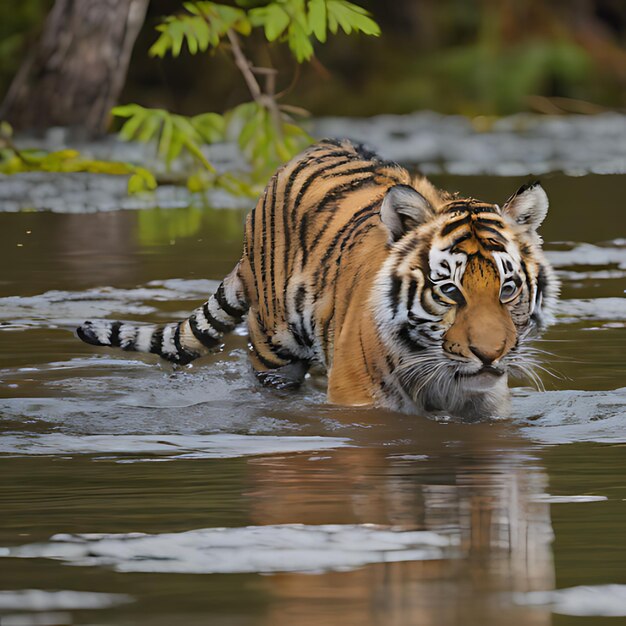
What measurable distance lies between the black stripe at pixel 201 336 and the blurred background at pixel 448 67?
14495mm

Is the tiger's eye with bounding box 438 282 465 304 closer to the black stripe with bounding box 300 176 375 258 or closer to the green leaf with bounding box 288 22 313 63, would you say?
the black stripe with bounding box 300 176 375 258

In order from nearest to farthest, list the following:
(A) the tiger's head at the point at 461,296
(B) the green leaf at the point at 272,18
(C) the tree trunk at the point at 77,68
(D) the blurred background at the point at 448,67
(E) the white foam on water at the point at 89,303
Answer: (A) the tiger's head at the point at 461,296, (E) the white foam on water at the point at 89,303, (B) the green leaf at the point at 272,18, (C) the tree trunk at the point at 77,68, (D) the blurred background at the point at 448,67

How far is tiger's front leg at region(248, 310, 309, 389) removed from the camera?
266 inches

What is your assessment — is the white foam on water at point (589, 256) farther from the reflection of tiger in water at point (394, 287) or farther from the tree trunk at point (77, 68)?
the tree trunk at point (77, 68)

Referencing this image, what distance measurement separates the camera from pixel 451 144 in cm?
1900

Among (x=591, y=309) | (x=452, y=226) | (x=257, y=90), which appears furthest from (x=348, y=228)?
(x=257, y=90)

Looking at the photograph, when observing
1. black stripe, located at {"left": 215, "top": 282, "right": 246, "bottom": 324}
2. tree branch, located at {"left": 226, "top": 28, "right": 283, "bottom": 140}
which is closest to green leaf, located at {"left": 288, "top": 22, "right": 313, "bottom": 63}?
tree branch, located at {"left": 226, "top": 28, "right": 283, "bottom": 140}

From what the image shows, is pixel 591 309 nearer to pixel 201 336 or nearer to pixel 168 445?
pixel 201 336

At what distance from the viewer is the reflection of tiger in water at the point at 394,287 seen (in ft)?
18.1

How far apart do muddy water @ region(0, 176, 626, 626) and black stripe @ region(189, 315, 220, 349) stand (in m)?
0.12

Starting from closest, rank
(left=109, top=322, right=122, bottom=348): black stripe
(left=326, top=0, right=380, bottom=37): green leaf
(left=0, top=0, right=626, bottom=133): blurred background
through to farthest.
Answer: (left=109, top=322, right=122, bottom=348): black stripe, (left=326, top=0, right=380, bottom=37): green leaf, (left=0, top=0, right=626, bottom=133): blurred background

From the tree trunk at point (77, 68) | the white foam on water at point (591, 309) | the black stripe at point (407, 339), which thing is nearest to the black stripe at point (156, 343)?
the black stripe at point (407, 339)

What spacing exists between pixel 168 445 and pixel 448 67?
731 inches

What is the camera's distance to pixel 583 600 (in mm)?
3166
